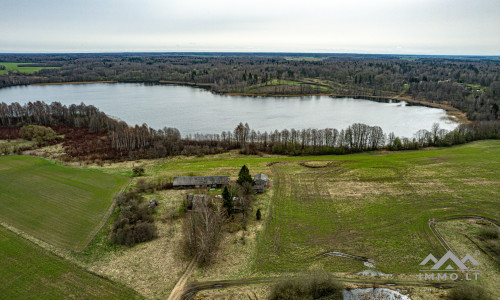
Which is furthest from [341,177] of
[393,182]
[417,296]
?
[417,296]

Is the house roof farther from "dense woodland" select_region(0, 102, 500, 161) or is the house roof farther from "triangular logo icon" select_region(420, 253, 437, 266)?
"triangular logo icon" select_region(420, 253, 437, 266)

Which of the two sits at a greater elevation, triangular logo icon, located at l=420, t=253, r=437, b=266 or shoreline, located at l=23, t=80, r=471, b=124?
shoreline, located at l=23, t=80, r=471, b=124

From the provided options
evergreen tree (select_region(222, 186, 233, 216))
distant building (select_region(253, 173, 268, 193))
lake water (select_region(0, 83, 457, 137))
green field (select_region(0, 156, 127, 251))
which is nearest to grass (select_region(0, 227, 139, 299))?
green field (select_region(0, 156, 127, 251))

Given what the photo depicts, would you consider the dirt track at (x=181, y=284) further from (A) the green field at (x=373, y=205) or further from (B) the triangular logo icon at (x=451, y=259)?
(B) the triangular logo icon at (x=451, y=259)

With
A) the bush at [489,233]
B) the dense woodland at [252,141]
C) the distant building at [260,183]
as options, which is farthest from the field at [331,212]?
the dense woodland at [252,141]

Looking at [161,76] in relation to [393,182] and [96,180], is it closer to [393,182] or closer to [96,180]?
[96,180]
